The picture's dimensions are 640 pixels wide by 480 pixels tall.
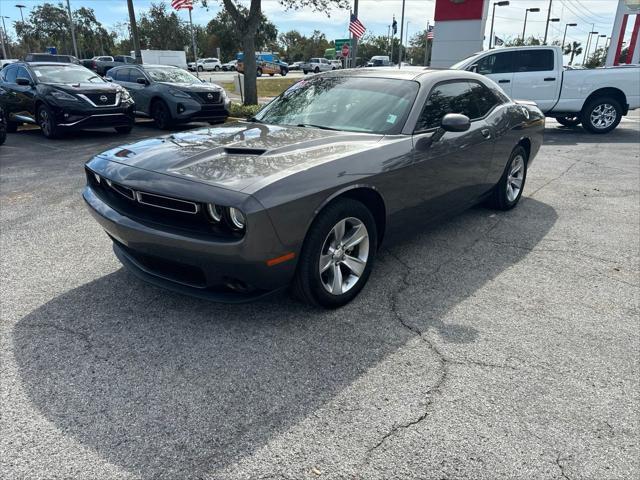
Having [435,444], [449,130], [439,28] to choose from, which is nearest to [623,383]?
[435,444]

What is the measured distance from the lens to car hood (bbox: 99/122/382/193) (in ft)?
9.05

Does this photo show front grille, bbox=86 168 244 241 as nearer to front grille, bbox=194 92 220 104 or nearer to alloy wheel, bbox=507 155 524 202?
alloy wheel, bbox=507 155 524 202

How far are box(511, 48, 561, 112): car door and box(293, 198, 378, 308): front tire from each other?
987cm

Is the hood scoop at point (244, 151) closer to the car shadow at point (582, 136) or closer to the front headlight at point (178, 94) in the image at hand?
the front headlight at point (178, 94)

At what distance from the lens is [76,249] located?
167 inches

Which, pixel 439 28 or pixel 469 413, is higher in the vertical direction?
pixel 439 28

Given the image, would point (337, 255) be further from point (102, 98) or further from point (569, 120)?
point (569, 120)

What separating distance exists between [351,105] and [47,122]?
8582 mm

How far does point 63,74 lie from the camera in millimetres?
10328

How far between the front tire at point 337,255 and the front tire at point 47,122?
347 inches

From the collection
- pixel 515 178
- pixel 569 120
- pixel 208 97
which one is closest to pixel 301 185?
pixel 515 178

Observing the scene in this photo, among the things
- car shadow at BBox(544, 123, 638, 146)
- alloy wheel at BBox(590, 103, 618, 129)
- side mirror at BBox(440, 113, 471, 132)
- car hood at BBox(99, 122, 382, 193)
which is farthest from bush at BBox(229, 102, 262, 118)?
side mirror at BBox(440, 113, 471, 132)

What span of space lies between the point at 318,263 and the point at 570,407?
5.08ft

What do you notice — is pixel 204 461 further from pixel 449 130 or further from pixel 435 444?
pixel 449 130
